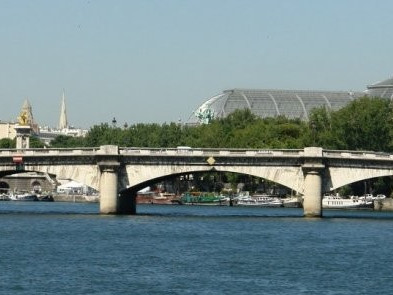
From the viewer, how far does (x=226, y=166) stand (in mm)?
116312

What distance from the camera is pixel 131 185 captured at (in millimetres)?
116750

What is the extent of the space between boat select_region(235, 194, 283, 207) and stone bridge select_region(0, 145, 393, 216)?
45.5 meters

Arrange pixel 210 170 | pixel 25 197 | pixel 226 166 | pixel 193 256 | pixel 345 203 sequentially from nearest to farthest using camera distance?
pixel 193 256 → pixel 226 166 → pixel 210 170 → pixel 345 203 → pixel 25 197

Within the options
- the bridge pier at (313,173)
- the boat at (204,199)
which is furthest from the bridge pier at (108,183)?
the boat at (204,199)

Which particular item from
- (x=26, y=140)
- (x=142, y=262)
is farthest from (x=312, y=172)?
(x=26, y=140)

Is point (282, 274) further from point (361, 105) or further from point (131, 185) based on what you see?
point (361, 105)

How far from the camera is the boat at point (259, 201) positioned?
16262 cm

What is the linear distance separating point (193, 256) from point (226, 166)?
121 feet

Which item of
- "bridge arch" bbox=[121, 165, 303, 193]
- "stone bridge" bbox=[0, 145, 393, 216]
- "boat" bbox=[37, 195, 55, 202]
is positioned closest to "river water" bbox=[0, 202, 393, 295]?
"stone bridge" bbox=[0, 145, 393, 216]

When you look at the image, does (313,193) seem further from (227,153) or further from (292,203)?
(292,203)

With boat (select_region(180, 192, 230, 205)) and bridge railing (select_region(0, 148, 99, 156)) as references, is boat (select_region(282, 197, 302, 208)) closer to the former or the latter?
boat (select_region(180, 192, 230, 205))

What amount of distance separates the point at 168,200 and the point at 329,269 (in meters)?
102

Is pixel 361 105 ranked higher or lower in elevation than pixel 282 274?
higher

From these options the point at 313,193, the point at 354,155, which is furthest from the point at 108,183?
the point at 354,155
